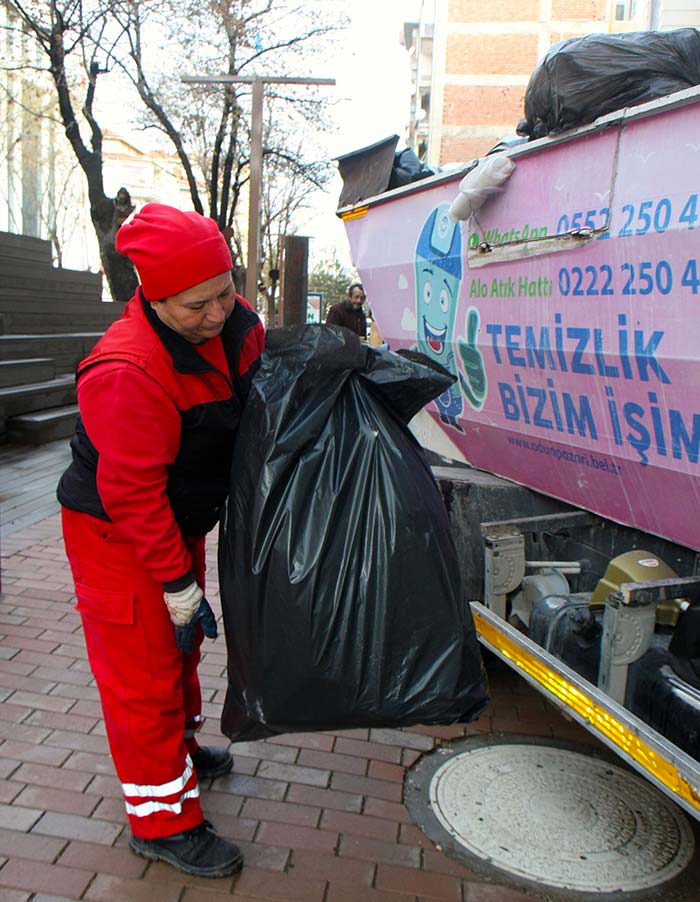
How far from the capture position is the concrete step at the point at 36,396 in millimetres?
9000

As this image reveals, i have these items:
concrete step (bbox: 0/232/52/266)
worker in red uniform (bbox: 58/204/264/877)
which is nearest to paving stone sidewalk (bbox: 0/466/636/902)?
worker in red uniform (bbox: 58/204/264/877)

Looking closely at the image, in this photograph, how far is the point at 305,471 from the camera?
2.22m

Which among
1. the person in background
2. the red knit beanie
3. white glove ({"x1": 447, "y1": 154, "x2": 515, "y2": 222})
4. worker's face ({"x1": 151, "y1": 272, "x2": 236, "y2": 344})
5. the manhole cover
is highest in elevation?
white glove ({"x1": 447, "y1": 154, "x2": 515, "y2": 222})

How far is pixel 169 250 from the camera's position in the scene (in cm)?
209

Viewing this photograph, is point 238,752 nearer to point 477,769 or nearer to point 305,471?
point 477,769

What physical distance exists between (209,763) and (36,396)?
7437mm

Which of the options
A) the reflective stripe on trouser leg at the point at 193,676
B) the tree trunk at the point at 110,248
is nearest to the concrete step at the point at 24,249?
the tree trunk at the point at 110,248

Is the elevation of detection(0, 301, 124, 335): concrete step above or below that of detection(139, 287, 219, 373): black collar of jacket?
below

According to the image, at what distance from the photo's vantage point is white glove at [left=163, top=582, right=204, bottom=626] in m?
2.23

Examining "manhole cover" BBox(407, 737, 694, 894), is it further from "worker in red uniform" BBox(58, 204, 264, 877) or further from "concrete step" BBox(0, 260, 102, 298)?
"concrete step" BBox(0, 260, 102, 298)

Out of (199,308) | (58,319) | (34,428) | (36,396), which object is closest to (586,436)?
(199,308)

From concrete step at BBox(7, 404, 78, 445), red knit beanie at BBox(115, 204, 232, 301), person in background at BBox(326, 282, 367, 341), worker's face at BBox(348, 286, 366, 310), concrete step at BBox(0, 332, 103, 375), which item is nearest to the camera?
red knit beanie at BBox(115, 204, 232, 301)

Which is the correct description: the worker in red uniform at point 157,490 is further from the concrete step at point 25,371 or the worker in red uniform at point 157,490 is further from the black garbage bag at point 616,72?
the concrete step at point 25,371

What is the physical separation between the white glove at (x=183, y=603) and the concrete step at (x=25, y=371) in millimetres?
7628
